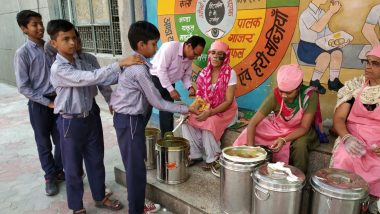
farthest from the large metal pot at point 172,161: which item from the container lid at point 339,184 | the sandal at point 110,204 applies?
the container lid at point 339,184

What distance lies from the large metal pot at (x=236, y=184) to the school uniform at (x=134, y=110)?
69cm

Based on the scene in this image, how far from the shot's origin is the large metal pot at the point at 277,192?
2094 mm

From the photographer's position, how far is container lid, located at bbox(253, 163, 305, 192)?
2.09m

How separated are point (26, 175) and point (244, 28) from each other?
3668mm

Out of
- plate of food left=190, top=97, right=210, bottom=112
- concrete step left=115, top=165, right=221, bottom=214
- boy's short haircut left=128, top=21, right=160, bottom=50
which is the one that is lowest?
concrete step left=115, top=165, right=221, bottom=214

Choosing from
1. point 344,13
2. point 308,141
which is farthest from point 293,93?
point 344,13

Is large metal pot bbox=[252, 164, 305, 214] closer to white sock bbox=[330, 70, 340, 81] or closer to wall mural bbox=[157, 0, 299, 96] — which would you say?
white sock bbox=[330, 70, 340, 81]

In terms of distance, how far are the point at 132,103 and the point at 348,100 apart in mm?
2014

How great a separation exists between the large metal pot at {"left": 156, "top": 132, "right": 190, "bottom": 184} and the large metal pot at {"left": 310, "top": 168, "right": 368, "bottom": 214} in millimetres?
1429

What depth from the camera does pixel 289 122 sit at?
2924 millimetres

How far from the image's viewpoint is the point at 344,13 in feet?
10.8

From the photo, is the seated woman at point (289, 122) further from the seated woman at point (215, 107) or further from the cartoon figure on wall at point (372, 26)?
the cartoon figure on wall at point (372, 26)

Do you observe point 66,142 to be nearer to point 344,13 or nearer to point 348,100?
point 348,100

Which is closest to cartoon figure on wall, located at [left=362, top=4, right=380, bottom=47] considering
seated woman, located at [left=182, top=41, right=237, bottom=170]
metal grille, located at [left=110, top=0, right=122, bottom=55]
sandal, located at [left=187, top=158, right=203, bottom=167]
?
seated woman, located at [left=182, top=41, right=237, bottom=170]
